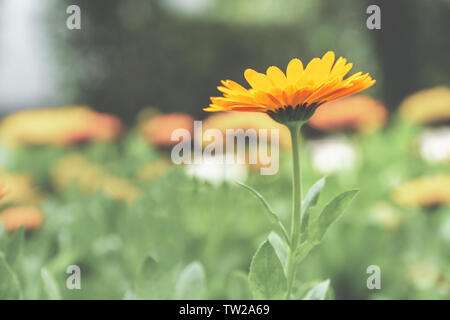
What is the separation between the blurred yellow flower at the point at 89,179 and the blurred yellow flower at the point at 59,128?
0.06 metres

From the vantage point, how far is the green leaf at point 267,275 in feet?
1.43

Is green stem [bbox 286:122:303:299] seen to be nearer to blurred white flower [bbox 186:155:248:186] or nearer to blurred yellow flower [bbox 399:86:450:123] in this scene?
blurred white flower [bbox 186:155:248:186]

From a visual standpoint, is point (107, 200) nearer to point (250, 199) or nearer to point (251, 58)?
point (250, 199)

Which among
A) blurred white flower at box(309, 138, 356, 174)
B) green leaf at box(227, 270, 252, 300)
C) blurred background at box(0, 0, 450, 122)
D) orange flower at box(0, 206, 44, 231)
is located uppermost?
blurred background at box(0, 0, 450, 122)

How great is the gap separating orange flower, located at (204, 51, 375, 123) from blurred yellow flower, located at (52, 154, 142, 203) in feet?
2.34

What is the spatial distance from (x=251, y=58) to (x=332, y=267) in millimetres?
2813

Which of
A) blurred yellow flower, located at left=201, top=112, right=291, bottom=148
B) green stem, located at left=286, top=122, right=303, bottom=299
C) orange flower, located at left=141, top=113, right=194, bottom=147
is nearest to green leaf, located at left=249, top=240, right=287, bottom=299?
green stem, located at left=286, top=122, right=303, bottom=299

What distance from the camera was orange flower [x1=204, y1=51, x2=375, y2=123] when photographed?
371 mm

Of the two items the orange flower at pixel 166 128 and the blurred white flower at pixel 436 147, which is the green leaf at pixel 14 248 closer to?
the orange flower at pixel 166 128

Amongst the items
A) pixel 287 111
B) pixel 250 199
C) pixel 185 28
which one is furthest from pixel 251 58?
pixel 287 111

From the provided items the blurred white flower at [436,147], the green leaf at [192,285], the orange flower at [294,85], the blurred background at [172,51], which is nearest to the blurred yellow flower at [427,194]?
the blurred white flower at [436,147]

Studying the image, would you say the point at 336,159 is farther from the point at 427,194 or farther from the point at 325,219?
the point at 325,219

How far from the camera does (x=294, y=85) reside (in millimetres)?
383

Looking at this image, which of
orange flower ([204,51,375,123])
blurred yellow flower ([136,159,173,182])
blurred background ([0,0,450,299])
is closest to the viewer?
orange flower ([204,51,375,123])
